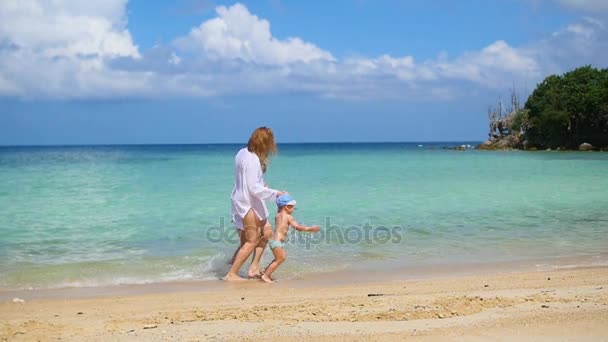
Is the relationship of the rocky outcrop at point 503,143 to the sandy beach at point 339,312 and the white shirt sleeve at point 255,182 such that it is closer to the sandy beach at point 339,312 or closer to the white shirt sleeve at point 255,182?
the sandy beach at point 339,312

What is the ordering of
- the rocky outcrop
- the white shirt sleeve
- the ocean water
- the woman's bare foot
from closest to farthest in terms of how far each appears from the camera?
the white shirt sleeve < the woman's bare foot < the ocean water < the rocky outcrop

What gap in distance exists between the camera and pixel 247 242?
7508 mm

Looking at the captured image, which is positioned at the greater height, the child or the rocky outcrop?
the rocky outcrop

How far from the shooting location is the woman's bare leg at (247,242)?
7.43 meters

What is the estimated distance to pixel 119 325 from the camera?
5.10 m

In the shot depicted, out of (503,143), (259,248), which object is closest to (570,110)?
(503,143)

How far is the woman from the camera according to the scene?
23.8ft

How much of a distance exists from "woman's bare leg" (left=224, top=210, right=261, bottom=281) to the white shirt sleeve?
0.28 m

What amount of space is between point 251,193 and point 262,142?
60 centimetres

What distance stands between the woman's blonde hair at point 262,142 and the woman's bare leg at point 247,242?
704mm

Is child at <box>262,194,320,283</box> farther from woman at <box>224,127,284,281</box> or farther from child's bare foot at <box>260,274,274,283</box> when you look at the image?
woman at <box>224,127,284,281</box>

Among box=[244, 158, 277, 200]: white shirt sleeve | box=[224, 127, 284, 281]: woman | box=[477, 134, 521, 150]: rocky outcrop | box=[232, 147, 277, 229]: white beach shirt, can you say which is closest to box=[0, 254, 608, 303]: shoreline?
box=[224, 127, 284, 281]: woman

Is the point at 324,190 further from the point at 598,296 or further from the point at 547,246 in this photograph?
the point at 598,296

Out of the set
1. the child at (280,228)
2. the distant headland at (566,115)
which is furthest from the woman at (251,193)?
the distant headland at (566,115)
